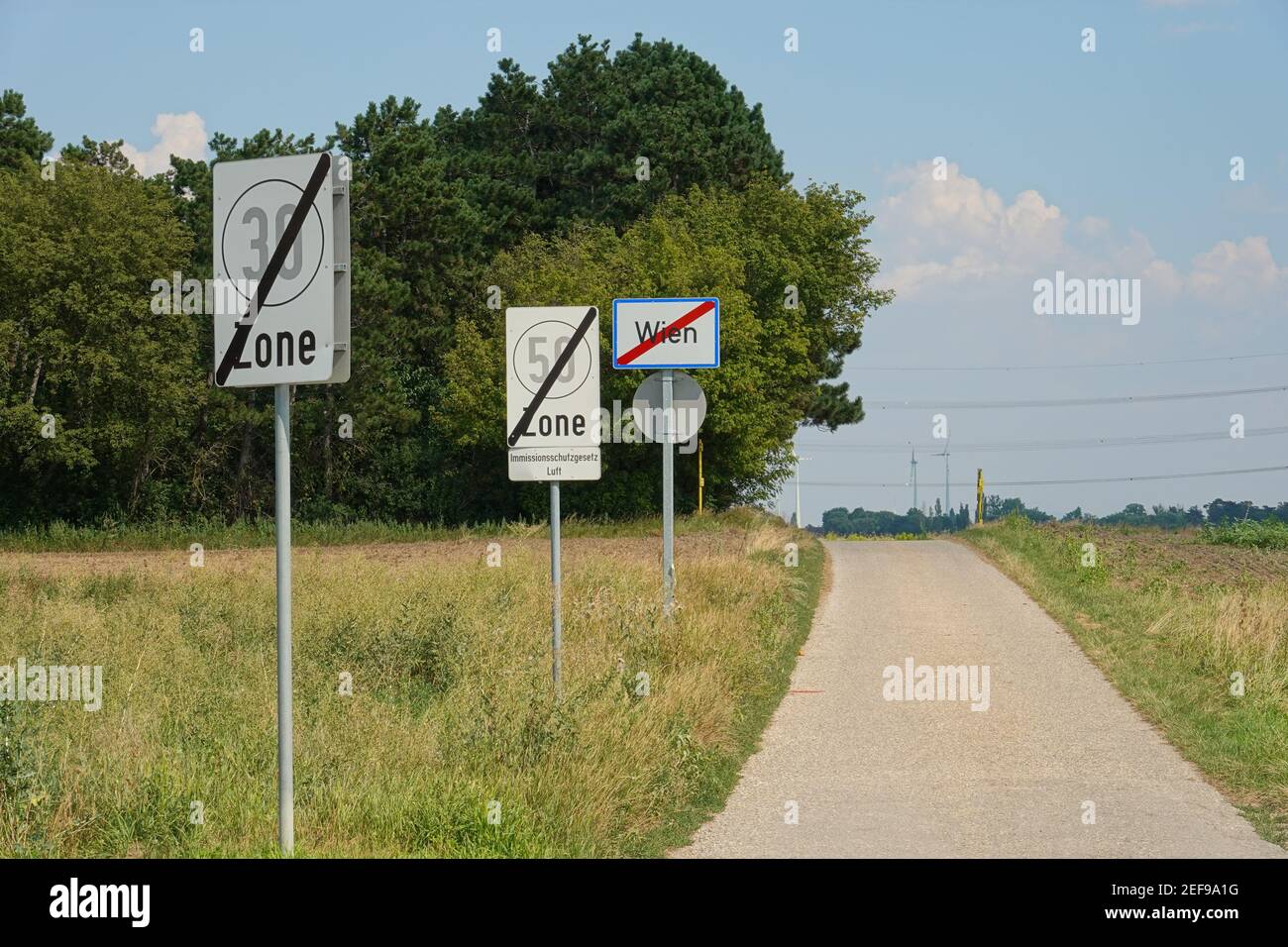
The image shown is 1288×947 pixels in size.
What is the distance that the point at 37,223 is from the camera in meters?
48.8

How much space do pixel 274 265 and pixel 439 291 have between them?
182ft

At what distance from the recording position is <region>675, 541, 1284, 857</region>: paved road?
7.99 metres

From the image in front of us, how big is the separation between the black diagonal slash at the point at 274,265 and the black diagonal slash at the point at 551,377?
437cm

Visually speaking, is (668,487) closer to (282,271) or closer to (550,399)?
(550,399)

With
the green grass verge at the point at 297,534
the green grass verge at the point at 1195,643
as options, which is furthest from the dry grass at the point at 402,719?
the green grass verge at the point at 297,534

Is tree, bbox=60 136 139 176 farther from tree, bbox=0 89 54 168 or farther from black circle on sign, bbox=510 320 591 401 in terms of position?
black circle on sign, bbox=510 320 591 401

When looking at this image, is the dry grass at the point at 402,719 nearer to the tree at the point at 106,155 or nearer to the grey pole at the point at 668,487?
the grey pole at the point at 668,487

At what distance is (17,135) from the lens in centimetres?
5594

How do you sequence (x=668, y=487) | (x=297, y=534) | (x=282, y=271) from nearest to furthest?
(x=282, y=271), (x=668, y=487), (x=297, y=534)

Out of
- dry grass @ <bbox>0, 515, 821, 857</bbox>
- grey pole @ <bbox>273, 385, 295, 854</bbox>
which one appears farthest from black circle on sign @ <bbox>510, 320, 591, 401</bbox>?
grey pole @ <bbox>273, 385, 295, 854</bbox>

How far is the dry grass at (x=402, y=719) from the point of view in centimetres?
721

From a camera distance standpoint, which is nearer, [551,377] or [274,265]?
[274,265]

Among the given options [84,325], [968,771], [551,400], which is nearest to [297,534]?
[84,325]

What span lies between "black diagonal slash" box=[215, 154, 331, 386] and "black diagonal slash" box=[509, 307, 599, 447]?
4.37 meters
